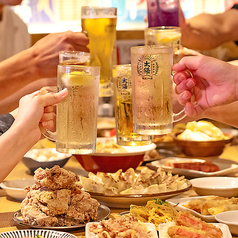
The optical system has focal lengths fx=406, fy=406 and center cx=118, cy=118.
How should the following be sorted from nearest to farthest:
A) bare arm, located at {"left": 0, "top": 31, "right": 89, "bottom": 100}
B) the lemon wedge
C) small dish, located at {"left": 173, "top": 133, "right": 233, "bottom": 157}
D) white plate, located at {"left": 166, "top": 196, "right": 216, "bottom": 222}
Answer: white plate, located at {"left": 166, "top": 196, "right": 216, "bottom": 222}, the lemon wedge, bare arm, located at {"left": 0, "top": 31, "right": 89, "bottom": 100}, small dish, located at {"left": 173, "top": 133, "right": 233, "bottom": 157}

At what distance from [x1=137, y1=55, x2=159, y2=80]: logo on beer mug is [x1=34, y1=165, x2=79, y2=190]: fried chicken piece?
1.32 feet

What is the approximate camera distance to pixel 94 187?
4.86 ft

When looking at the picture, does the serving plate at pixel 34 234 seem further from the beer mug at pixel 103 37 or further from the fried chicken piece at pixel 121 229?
the beer mug at pixel 103 37

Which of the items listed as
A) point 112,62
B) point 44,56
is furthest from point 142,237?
point 44,56

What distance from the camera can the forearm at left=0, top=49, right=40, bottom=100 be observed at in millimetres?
1858

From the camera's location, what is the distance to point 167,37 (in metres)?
1.40

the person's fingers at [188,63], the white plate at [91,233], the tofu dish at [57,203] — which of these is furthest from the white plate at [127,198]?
the person's fingers at [188,63]

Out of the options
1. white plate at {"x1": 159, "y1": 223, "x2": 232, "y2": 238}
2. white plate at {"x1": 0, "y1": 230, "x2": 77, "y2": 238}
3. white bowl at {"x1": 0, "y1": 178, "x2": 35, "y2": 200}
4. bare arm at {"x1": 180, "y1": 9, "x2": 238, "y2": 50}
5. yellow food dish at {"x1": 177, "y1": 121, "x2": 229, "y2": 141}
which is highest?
bare arm at {"x1": 180, "y1": 9, "x2": 238, "y2": 50}

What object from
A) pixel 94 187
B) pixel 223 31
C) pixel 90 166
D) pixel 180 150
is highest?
pixel 223 31

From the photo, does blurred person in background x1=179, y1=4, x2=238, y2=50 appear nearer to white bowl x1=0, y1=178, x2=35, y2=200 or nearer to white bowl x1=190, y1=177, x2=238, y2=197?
white bowl x1=190, y1=177, x2=238, y2=197

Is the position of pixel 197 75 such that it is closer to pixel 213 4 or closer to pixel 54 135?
pixel 54 135

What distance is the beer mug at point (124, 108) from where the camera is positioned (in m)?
1.23

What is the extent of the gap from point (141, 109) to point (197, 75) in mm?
301

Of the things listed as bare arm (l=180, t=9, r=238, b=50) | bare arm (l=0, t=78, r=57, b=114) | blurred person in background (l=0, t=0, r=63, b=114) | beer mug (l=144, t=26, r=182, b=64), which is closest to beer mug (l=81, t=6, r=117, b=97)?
beer mug (l=144, t=26, r=182, b=64)
